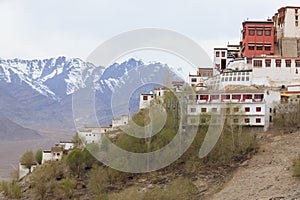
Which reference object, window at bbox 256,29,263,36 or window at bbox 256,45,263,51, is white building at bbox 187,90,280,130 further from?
window at bbox 256,29,263,36

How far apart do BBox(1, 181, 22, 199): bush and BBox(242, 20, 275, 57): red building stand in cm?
2203

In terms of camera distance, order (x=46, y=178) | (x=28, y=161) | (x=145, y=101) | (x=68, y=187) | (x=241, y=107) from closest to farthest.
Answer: (x=68, y=187), (x=241, y=107), (x=46, y=178), (x=145, y=101), (x=28, y=161)

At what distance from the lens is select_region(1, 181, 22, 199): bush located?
51.8 meters

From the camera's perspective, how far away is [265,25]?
62.5 m

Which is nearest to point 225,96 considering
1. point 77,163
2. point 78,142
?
point 77,163

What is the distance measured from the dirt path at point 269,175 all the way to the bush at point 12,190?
15.3m

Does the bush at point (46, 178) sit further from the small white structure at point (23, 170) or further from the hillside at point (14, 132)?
the hillside at point (14, 132)

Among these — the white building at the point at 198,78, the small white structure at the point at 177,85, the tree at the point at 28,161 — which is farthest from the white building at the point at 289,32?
the tree at the point at 28,161

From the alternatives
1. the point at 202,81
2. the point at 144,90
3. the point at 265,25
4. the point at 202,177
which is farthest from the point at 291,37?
the point at 202,177

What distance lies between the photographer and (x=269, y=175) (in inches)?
1731

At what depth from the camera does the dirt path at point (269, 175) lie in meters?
40.9

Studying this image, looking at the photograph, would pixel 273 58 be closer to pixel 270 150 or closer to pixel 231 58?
pixel 231 58

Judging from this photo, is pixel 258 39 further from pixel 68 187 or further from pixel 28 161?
pixel 68 187

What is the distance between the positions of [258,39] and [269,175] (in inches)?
809
